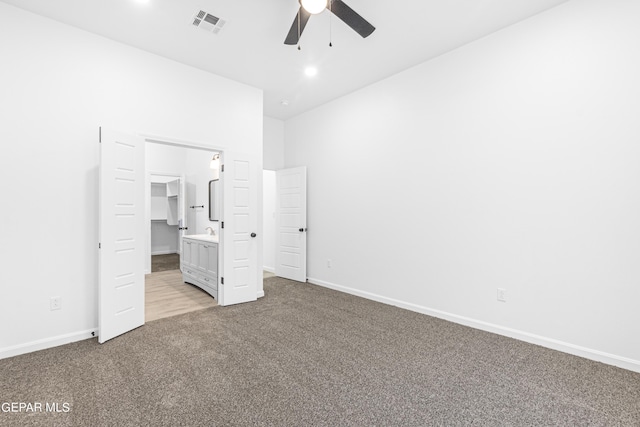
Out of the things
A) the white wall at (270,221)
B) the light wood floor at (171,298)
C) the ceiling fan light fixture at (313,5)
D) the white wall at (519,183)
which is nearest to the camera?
the ceiling fan light fixture at (313,5)

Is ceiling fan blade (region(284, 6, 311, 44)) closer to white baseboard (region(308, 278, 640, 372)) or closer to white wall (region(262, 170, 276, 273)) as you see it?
white baseboard (region(308, 278, 640, 372))

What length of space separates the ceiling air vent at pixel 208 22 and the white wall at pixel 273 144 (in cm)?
275

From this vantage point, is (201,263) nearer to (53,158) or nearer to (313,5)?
(53,158)

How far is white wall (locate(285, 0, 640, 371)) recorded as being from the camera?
2512 mm

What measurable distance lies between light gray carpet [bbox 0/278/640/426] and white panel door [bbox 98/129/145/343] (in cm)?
28

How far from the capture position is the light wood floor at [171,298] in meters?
3.88

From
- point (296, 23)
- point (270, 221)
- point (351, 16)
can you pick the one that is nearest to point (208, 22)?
point (296, 23)

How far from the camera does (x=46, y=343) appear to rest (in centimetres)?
281

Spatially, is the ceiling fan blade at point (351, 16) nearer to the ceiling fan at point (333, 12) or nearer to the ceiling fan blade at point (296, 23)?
the ceiling fan at point (333, 12)

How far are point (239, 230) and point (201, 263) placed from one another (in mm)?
1228

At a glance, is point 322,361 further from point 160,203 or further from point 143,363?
point 160,203

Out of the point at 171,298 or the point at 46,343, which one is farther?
the point at 171,298

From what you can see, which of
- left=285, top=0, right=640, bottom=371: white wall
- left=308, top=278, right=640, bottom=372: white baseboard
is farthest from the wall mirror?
left=308, top=278, right=640, bottom=372: white baseboard

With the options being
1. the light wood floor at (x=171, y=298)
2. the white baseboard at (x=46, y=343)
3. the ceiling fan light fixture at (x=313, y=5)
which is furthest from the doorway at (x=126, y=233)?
the ceiling fan light fixture at (x=313, y=5)
